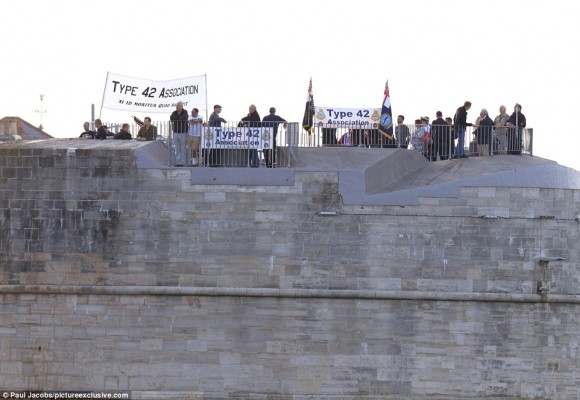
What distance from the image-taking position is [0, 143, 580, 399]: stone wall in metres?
28.1

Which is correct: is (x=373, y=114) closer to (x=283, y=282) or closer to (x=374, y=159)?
(x=374, y=159)

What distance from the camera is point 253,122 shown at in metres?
29.3

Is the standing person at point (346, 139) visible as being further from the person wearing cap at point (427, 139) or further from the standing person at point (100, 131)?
the standing person at point (100, 131)

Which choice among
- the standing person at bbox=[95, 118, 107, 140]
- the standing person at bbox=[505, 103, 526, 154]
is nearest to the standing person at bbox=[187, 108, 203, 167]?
the standing person at bbox=[95, 118, 107, 140]

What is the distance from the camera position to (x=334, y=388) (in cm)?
2800

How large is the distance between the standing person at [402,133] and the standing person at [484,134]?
1.56 m

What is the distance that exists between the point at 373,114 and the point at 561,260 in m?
5.43

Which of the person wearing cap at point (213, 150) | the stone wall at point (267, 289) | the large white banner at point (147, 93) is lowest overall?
the stone wall at point (267, 289)

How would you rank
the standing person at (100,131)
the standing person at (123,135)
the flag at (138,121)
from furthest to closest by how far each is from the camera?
the flag at (138,121), the standing person at (100,131), the standing person at (123,135)

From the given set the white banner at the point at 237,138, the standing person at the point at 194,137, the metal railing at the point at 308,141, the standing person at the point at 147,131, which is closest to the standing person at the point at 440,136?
the metal railing at the point at 308,141

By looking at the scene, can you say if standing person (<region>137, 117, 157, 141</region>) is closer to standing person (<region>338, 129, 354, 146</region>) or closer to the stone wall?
the stone wall

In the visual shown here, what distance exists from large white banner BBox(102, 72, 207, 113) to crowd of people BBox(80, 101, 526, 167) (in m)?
0.50

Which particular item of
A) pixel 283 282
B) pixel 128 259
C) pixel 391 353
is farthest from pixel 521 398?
pixel 128 259

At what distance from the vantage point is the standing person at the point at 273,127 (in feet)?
95.7
